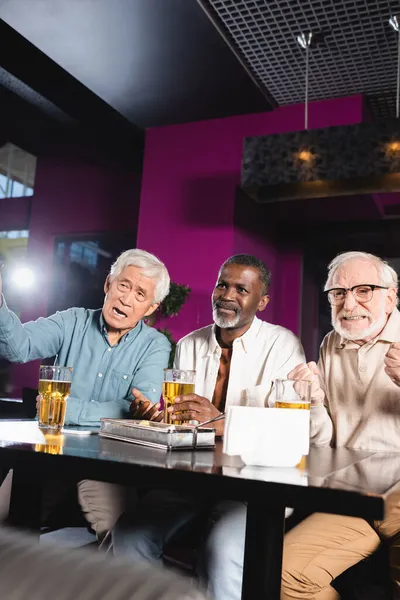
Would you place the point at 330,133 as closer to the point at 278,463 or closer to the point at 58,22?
the point at 58,22

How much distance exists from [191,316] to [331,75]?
2041 mm

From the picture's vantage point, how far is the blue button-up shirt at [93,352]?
2.13 m

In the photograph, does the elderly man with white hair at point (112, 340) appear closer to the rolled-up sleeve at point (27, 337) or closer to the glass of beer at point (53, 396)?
the rolled-up sleeve at point (27, 337)

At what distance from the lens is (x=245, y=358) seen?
2.42 meters

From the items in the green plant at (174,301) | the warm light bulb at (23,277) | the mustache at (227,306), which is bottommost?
the mustache at (227,306)

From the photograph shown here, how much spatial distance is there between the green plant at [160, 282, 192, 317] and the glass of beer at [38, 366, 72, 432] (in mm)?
2756

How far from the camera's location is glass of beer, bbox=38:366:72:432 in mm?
1574

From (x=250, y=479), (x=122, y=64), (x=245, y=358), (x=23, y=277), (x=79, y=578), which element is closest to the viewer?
(x=79, y=578)

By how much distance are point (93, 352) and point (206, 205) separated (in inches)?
109

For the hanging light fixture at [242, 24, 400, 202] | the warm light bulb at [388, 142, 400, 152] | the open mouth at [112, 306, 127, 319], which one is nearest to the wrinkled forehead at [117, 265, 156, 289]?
the open mouth at [112, 306, 127, 319]

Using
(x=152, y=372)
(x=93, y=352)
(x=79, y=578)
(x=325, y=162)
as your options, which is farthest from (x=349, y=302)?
(x=79, y=578)

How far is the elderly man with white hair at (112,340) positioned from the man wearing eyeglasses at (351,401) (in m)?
0.65

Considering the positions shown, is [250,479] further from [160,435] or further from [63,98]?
[63,98]

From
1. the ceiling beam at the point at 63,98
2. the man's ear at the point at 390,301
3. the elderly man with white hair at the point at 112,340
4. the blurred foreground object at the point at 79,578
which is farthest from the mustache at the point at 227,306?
the ceiling beam at the point at 63,98
